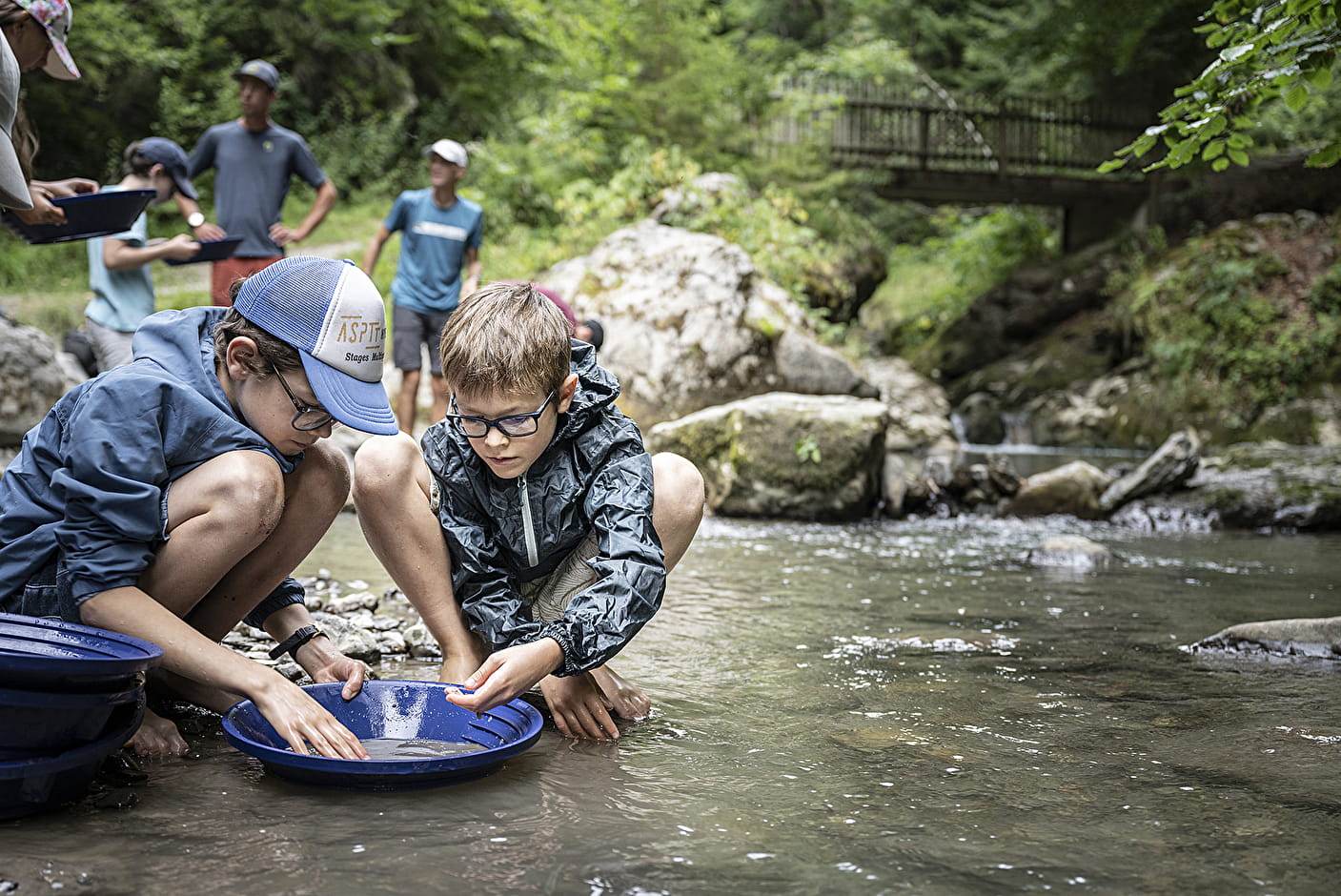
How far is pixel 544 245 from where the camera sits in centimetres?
1104

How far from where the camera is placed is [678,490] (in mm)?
2553

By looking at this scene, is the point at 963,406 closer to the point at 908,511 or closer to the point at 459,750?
the point at 908,511

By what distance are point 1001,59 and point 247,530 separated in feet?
73.3

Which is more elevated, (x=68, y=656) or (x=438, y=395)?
(x=438, y=395)

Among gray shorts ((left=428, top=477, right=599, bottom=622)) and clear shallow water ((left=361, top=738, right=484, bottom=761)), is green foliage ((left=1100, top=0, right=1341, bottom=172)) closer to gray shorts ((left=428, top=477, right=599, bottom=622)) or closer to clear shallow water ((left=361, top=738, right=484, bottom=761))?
gray shorts ((left=428, top=477, right=599, bottom=622))

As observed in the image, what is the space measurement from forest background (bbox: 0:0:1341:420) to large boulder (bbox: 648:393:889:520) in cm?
354

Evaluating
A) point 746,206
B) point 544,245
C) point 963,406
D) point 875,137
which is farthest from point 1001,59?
point 544,245

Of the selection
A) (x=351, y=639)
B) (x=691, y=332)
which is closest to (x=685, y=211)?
(x=691, y=332)

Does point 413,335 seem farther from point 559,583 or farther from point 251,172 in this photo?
point 559,583

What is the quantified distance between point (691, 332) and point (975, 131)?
390 inches

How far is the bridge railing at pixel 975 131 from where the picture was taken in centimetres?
1664

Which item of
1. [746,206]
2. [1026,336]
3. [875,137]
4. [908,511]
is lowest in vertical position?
[908,511]

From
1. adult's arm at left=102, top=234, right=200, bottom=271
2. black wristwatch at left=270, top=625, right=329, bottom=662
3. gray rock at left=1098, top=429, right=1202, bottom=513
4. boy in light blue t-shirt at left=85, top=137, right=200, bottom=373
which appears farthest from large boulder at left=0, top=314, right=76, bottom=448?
gray rock at left=1098, top=429, right=1202, bottom=513

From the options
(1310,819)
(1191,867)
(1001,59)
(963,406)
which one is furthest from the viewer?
(1001,59)
